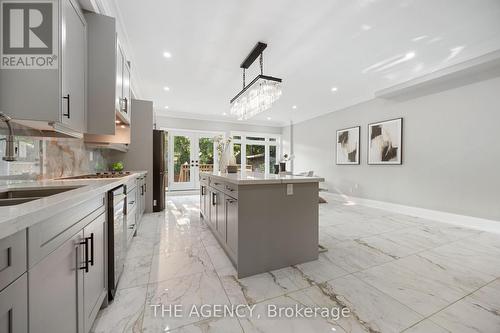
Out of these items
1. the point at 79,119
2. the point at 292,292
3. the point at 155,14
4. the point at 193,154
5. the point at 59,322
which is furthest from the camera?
the point at 193,154

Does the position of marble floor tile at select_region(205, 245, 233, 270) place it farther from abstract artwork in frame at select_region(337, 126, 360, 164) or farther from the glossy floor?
abstract artwork in frame at select_region(337, 126, 360, 164)

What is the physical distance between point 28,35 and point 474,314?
12.1ft

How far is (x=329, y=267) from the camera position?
206cm

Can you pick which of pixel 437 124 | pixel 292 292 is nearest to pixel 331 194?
pixel 437 124

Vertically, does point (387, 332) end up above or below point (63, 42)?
below

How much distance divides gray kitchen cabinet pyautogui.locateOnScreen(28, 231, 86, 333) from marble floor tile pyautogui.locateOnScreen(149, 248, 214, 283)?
3.05ft

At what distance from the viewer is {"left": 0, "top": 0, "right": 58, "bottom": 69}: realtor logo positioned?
Result: 1.30 metres

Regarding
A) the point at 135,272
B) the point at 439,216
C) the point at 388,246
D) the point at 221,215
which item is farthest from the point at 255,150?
the point at 135,272

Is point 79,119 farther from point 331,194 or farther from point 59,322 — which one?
point 331,194

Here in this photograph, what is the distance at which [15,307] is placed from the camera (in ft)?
1.90

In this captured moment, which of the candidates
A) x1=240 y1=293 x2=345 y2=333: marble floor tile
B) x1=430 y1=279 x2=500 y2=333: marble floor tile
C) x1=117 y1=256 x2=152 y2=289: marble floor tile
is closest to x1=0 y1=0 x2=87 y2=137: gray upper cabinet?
x1=117 y1=256 x2=152 y2=289: marble floor tile

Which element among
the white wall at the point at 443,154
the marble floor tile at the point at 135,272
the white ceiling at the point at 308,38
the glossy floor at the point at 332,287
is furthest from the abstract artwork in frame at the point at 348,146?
the marble floor tile at the point at 135,272

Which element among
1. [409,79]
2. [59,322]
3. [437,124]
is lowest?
[59,322]

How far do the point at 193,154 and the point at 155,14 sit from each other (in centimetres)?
486
